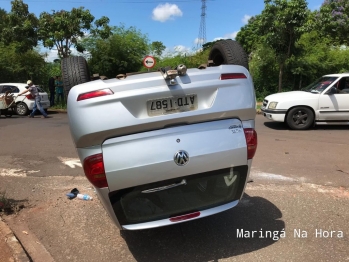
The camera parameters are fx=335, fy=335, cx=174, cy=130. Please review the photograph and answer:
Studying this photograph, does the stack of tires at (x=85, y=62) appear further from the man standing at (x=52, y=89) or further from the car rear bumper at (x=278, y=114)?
the man standing at (x=52, y=89)

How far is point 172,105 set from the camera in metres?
2.82

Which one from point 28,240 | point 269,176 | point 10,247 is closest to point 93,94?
point 10,247

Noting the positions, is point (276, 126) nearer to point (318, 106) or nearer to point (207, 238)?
point (318, 106)

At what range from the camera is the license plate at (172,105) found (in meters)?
2.78

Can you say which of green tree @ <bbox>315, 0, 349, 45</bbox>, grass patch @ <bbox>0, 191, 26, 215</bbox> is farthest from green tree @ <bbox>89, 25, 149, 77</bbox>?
grass patch @ <bbox>0, 191, 26, 215</bbox>

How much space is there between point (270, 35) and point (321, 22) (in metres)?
4.59

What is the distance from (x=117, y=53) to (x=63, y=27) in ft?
11.7

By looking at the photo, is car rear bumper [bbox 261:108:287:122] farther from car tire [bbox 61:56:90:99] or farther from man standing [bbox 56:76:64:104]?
man standing [bbox 56:76:64:104]

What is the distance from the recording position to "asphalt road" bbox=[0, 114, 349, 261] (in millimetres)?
3223

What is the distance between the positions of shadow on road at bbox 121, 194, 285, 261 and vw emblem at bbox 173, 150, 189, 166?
1.02 meters

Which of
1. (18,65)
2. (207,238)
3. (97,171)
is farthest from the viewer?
(18,65)

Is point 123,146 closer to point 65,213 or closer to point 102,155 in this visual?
point 102,155

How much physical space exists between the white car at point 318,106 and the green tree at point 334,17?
9.14 metres

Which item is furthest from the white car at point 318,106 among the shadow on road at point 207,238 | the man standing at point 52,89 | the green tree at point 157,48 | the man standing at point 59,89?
the green tree at point 157,48
